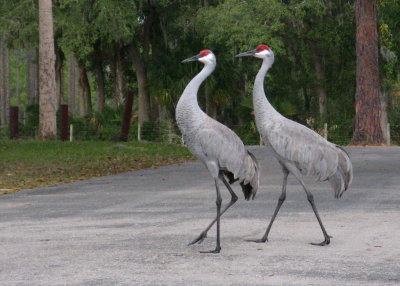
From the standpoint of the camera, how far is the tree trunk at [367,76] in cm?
2984

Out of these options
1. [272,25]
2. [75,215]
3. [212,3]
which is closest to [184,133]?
[75,215]

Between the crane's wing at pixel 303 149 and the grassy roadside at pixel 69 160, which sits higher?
the crane's wing at pixel 303 149

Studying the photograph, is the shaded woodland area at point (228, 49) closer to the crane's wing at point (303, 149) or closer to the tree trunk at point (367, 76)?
the tree trunk at point (367, 76)

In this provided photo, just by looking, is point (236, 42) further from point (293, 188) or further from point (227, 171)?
point (227, 171)

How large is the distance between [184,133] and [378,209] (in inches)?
176

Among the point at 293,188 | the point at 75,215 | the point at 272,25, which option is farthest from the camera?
the point at 272,25

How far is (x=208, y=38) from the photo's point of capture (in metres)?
39.1

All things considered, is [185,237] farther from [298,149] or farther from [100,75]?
[100,75]

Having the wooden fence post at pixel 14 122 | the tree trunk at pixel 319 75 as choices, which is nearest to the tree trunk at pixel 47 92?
A: the wooden fence post at pixel 14 122

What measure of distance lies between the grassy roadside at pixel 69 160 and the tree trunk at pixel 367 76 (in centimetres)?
643

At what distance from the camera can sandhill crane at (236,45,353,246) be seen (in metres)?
9.34

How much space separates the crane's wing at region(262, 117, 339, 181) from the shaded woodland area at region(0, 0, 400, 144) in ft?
68.5


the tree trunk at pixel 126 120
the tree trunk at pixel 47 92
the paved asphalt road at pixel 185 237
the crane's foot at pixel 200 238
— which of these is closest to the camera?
the paved asphalt road at pixel 185 237

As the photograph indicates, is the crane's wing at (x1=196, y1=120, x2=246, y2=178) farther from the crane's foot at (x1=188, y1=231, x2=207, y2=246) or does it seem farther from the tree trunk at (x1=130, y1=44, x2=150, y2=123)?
the tree trunk at (x1=130, y1=44, x2=150, y2=123)
